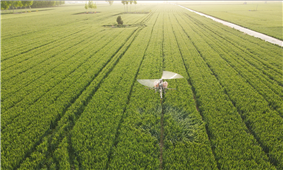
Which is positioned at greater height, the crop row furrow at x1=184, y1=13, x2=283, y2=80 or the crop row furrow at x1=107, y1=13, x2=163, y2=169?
the crop row furrow at x1=184, y1=13, x2=283, y2=80

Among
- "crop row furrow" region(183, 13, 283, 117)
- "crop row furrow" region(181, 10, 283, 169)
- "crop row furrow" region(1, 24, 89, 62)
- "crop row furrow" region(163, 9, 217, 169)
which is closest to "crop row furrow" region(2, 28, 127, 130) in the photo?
"crop row furrow" region(1, 24, 89, 62)

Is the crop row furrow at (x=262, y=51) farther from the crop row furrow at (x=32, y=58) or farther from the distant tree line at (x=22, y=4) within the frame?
the distant tree line at (x=22, y=4)

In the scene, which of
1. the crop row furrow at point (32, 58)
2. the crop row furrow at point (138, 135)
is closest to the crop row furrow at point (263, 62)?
the crop row furrow at point (138, 135)

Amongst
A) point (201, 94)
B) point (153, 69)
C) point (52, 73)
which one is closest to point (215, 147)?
point (201, 94)

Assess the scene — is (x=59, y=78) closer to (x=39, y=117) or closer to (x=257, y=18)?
(x=39, y=117)

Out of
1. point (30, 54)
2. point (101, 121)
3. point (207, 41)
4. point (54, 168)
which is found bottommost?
point (54, 168)

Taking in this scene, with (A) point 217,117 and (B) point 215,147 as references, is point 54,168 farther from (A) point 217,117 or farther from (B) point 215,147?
(A) point 217,117

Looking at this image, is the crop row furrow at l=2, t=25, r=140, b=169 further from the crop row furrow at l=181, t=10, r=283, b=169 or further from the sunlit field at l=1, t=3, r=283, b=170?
the crop row furrow at l=181, t=10, r=283, b=169

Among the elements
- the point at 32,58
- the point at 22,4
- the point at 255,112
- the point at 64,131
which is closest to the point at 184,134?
the point at 255,112

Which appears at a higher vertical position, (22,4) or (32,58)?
(22,4)
